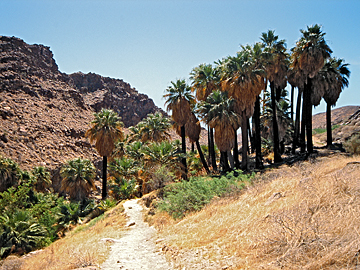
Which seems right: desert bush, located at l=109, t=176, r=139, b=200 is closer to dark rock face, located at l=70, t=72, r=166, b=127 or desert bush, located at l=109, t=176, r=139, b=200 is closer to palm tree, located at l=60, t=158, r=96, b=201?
palm tree, located at l=60, t=158, r=96, b=201

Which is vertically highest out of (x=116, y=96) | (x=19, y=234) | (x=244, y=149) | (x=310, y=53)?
(x=116, y=96)

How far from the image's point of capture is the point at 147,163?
2547cm

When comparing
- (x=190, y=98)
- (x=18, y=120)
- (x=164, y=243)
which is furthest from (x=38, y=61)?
(x=164, y=243)

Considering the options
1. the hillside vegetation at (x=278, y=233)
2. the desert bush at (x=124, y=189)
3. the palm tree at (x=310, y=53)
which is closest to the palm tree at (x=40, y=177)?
the desert bush at (x=124, y=189)

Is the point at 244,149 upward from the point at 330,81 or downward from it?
downward

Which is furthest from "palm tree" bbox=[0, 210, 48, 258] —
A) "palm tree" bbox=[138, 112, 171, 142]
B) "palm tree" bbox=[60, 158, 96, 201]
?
"palm tree" bbox=[138, 112, 171, 142]

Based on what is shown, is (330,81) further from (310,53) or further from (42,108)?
(42,108)

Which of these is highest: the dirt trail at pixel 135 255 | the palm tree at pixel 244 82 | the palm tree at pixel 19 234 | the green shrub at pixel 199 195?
the palm tree at pixel 244 82

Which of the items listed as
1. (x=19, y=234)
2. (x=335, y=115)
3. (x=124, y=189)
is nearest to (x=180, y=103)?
(x=124, y=189)

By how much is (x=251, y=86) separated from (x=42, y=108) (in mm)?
74842

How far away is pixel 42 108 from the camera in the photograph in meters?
82.1

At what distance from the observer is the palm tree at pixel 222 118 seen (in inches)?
973

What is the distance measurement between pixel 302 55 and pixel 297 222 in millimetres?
23981

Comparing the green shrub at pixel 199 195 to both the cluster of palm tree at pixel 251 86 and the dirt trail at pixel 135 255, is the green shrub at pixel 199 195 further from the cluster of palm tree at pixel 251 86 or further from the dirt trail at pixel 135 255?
the cluster of palm tree at pixel 251 86
